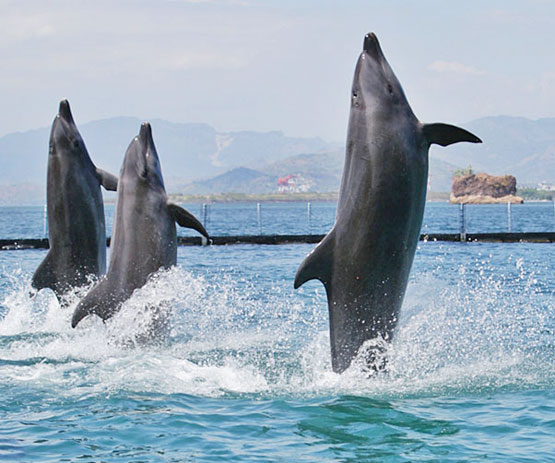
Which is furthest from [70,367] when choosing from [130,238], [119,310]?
[130,238]

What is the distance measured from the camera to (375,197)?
8820mm

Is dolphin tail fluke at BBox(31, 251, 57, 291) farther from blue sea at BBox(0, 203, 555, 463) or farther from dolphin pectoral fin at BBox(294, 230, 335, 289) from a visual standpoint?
dolphin pectoral fin at BBox(294, 230, 335, 289)

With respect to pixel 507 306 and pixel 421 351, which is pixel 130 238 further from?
pixel 507 306

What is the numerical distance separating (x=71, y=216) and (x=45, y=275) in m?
0.91

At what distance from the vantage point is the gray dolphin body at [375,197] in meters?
8.80

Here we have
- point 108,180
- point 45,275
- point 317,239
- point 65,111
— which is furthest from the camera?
point 317,239

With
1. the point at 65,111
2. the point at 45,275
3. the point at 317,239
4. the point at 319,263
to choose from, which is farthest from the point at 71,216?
the point at 317,239

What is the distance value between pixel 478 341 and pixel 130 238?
4.90m

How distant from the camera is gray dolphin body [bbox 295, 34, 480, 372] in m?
8.80

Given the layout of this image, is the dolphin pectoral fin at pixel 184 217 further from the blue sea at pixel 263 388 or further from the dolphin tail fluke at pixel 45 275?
the dolphin tail fluke at pixel 45 275

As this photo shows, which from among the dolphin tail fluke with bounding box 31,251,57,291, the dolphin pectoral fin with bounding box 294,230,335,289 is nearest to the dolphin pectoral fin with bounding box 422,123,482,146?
the dolphin pectoral fin with bounding box 294,230,335,289

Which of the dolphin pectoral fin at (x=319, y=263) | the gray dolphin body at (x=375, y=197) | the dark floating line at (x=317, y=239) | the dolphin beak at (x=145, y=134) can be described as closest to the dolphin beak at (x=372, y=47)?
the gray dolphin body at (x=375, y=197)

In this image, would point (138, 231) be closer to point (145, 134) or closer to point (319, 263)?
point (145, 134)

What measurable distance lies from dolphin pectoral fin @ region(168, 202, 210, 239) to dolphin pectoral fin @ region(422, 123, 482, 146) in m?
3.37
